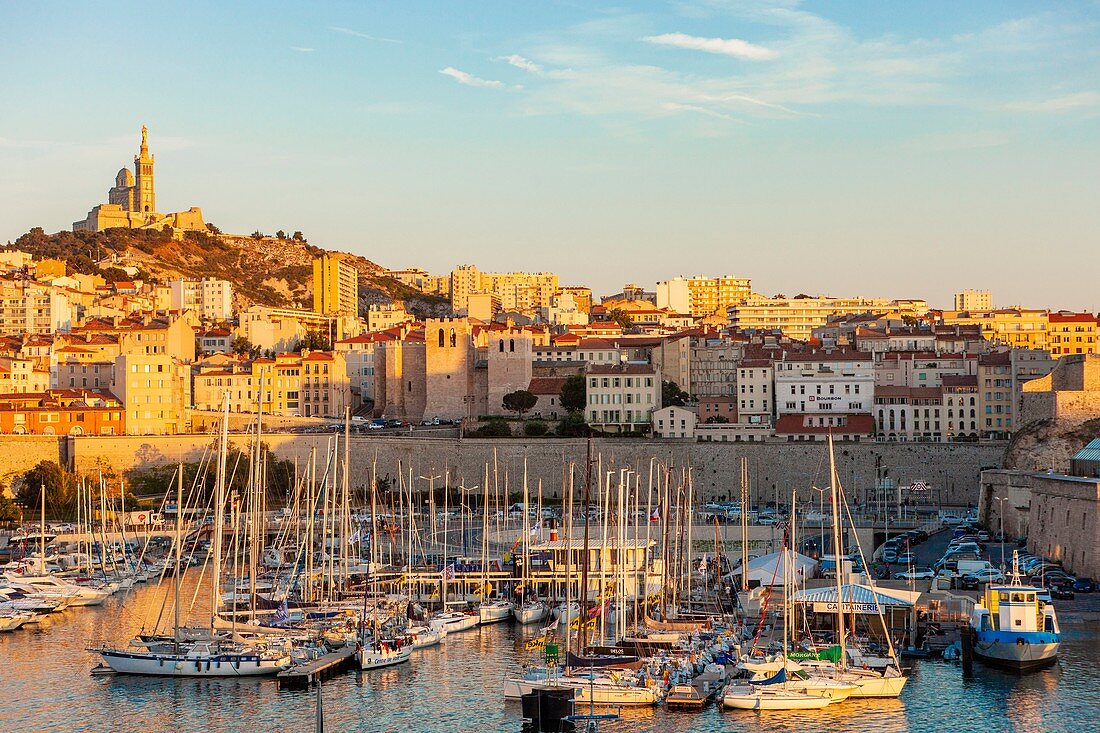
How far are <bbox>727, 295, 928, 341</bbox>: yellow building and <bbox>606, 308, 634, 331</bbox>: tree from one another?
22.7ft

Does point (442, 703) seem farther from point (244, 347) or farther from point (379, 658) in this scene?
point (244, 347)

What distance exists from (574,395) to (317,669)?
1483 inches

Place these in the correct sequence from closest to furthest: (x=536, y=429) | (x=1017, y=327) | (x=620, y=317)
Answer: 1. (x=536, y=429)
2. (x=1017, y=327)
3. (x=620, y=317)

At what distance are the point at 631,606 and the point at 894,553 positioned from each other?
36.8 feet

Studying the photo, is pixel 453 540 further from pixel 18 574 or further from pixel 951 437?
pixel 951 437

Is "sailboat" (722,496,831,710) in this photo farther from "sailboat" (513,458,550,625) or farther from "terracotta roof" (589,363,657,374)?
"terracotta roof" (589,363,657,374)

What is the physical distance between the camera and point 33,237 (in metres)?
119

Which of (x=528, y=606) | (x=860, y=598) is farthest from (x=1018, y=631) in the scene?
(x=528, y=606)

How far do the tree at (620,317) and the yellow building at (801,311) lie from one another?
6.90 meters

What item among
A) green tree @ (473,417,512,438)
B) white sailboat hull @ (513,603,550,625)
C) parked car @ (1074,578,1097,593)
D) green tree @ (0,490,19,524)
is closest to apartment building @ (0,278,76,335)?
green tree @ (473,417,512,438)

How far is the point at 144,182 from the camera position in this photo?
13062 centimetres

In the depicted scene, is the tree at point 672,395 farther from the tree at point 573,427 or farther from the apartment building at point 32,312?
the apartment building at point 32,312

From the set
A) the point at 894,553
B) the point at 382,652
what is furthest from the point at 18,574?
the point at 894,553

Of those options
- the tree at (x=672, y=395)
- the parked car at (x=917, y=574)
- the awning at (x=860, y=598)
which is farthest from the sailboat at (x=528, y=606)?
the tree at (x=672, y=395)
